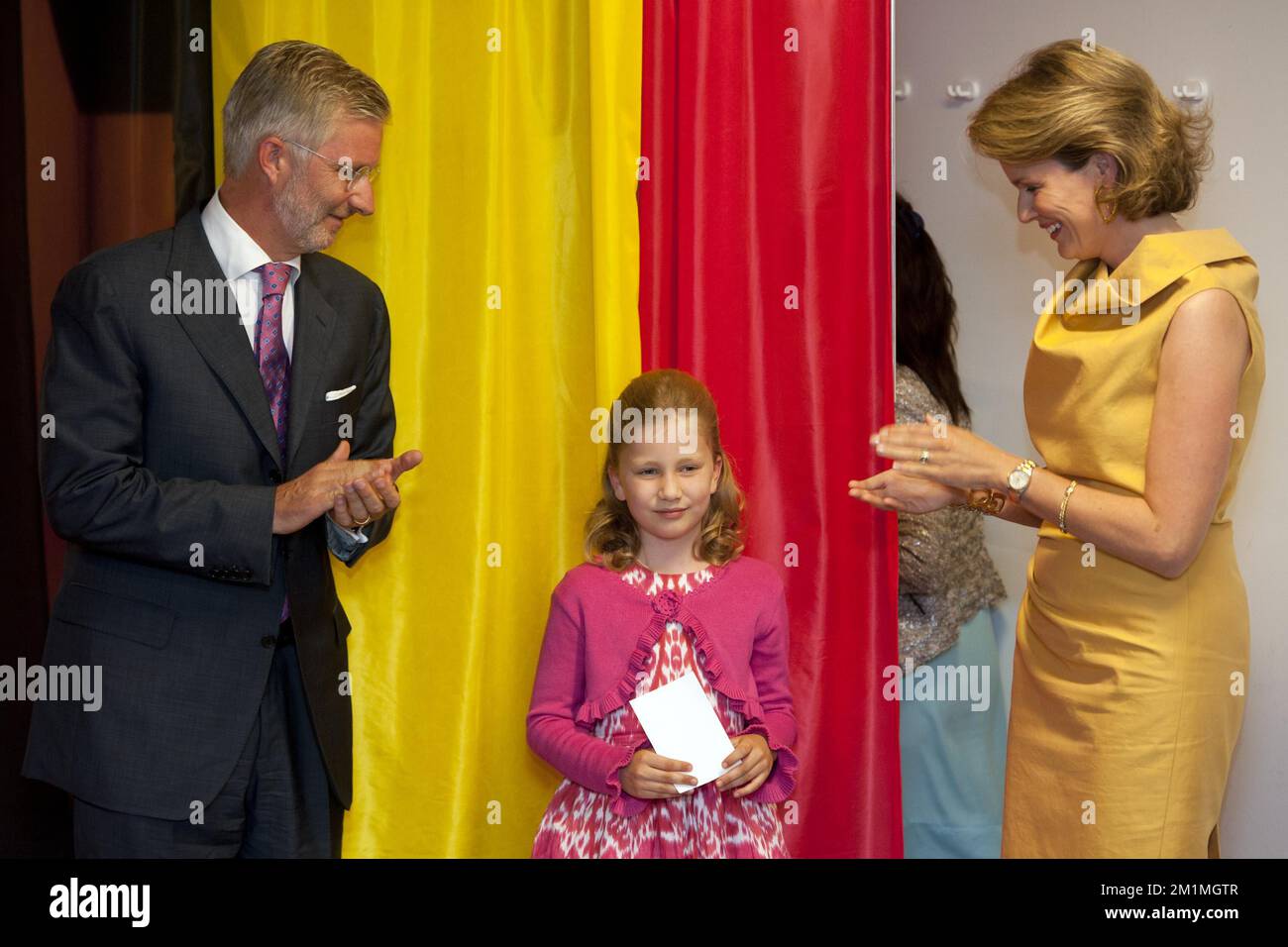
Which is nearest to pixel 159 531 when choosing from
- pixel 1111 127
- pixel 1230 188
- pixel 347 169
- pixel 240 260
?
pixel 240 260

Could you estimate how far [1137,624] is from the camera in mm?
2271

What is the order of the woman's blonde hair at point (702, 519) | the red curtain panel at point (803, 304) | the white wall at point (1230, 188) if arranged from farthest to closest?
the white wall at point (1230, 188), the red curtain panel at point (803, 304), the woman's blonde hair at point (702, 519)

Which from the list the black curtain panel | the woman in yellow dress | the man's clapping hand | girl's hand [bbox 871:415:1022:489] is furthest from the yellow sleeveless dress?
the black curtain panel

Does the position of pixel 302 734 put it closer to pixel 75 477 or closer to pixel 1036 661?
pixel 75 477

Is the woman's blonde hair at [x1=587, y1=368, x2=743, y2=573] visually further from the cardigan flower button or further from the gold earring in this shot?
the gold earring

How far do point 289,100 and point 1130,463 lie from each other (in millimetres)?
1708

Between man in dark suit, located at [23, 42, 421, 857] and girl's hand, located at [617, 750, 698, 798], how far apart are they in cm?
59

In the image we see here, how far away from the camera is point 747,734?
2566 mm

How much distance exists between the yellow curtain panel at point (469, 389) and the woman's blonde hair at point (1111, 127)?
118 centimetres

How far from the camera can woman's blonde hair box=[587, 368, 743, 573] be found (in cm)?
270

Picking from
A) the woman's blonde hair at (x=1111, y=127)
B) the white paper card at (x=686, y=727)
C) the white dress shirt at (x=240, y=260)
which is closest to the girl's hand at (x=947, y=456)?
the woman's blonde hair at (x=1111, y=127)

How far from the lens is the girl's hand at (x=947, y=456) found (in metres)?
2.40

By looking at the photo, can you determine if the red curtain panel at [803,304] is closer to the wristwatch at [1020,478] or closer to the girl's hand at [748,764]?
the girl's hand at [748,764]
